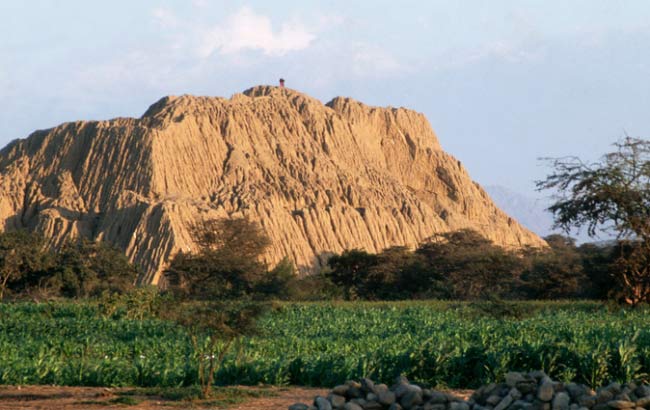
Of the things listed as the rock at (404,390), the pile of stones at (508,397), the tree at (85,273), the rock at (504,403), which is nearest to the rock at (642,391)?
the pile of stones at (508,397)

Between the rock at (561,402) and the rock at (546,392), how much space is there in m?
0.10

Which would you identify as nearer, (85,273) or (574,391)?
(574,391)

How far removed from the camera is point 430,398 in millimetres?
9805

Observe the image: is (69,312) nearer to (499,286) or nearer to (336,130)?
(499,286)

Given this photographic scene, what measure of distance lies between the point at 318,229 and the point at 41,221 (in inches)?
1020

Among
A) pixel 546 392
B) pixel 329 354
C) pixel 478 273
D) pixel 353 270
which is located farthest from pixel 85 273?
pixel 546 392

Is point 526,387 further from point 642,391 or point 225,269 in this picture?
point 225,269

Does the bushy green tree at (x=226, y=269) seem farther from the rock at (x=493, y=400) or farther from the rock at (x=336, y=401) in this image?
the rock at (x=493, y=400)

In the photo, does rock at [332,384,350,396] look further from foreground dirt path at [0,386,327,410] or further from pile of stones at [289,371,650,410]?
foreground dirt path at [0,386,327,410]

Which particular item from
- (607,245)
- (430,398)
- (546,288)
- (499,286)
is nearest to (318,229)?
(499,286)

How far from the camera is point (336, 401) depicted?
9.71m

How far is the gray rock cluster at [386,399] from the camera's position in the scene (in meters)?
9.61

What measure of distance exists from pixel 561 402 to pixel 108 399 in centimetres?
573

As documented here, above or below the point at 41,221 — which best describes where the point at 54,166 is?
above
